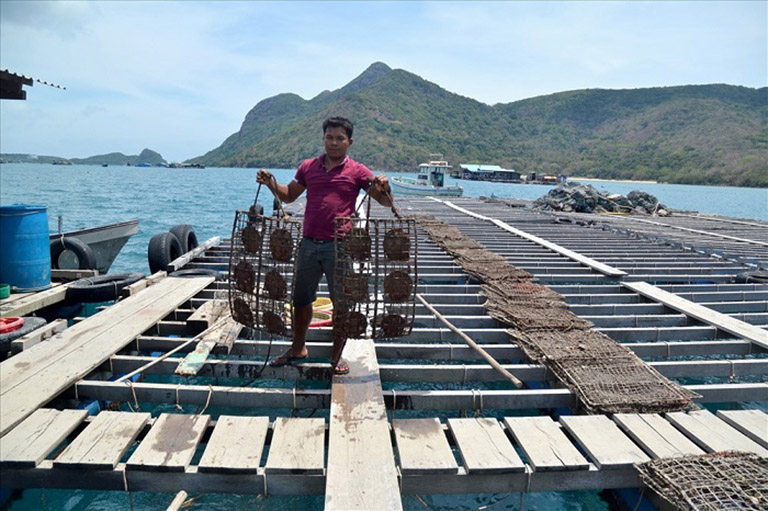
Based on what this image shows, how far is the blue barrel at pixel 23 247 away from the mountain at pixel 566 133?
101 metres

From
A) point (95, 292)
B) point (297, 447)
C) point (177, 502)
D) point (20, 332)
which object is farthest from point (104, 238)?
point (297, 447)

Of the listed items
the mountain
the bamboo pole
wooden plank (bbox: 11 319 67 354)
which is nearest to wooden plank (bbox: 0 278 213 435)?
wooden plank (bbox: 11 319 67 354)

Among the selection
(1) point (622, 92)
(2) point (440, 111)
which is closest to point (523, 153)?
(2) point (440, 111)

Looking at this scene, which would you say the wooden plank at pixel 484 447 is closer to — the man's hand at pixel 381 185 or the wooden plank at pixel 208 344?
the man's hand at pixel 381 185

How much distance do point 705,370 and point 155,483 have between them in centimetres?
437

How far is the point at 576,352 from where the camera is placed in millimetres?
4074

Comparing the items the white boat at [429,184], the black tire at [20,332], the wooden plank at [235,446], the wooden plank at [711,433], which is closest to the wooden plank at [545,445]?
the wooden plank at [711,433]

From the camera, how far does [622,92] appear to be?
519ft

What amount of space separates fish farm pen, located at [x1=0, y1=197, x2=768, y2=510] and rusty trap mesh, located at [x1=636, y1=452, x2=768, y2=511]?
0.01 metres

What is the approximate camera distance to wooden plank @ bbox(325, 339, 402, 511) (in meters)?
2.31

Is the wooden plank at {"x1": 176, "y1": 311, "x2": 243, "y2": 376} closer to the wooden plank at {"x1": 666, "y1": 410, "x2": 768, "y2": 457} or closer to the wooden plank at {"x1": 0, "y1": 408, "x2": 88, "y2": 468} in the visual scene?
the wooden plank at {"x1": 0, "y1": 408, "x2": 88, "y2": 468}

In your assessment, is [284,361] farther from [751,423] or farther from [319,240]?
[751,423]

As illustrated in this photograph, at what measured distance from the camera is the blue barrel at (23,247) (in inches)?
225

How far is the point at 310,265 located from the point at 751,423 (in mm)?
3243
